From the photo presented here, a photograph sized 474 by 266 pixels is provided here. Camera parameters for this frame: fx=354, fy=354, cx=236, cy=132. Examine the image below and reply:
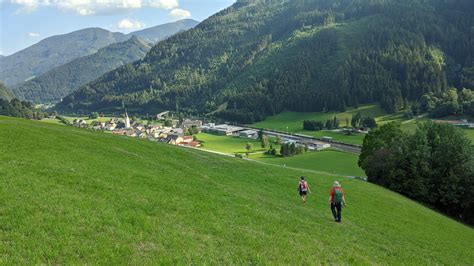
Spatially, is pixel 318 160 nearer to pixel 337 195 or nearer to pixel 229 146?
pixel 229 146

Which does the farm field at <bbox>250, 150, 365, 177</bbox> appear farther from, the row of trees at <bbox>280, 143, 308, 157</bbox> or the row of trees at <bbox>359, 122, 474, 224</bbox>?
the row of trees at <bbox>359, 122, 474, 224</bbox>

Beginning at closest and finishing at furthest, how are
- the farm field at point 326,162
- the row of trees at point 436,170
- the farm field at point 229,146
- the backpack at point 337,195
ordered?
the backpack at point 337,195 < the row of trees at point 436,170 < the farm field at point 326,162 < the farm field at point 229,146

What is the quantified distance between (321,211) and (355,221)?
288 cm

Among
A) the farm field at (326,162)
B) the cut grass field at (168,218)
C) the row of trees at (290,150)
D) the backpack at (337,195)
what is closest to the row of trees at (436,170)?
the cut grass field at (168,218)

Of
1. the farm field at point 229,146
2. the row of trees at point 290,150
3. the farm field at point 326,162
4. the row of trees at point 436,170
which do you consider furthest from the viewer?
the farm field at point 229,146

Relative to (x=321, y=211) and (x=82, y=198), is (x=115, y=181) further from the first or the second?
(x=321, y=211)

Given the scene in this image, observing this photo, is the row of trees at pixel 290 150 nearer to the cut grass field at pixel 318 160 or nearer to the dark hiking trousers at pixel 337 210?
the cut grass field at pixel 318 160

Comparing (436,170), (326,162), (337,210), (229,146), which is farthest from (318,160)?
(337,210)

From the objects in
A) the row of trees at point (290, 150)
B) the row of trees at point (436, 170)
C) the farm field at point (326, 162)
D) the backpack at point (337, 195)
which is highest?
the backpack at point (337, 195)

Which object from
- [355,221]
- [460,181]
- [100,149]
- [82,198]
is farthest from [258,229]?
[460,181]

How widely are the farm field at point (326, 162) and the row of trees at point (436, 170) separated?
4406 centimetres

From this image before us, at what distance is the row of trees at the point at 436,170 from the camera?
185 feet

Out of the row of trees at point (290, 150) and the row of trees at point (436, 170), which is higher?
the row of trees at point (436, 170)

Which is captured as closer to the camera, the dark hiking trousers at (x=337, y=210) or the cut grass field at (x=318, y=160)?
the dark hiking trousers at (x=337, y=210)
